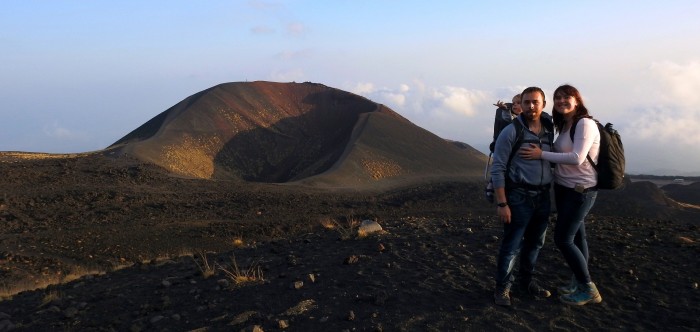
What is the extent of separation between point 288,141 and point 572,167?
35.5m

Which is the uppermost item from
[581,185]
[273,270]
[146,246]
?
[581,185]

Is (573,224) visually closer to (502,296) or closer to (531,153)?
(531,153)

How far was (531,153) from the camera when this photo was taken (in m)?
4.59

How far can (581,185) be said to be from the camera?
4.66 meters

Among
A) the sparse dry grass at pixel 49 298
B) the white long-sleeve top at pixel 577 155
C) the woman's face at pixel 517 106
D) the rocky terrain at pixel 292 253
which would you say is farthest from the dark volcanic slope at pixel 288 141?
the white long-sleeve top at pixel 577 155

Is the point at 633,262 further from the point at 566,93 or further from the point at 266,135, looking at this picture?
the point at 266,135

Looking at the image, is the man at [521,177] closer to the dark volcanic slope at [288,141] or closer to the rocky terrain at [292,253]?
the rocky terrain at [292,253]

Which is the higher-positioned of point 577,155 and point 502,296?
point 577,155

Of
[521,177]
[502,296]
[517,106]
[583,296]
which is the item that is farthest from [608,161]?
[517,106]

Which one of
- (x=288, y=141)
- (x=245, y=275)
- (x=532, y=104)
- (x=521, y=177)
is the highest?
(x=288, y=141)

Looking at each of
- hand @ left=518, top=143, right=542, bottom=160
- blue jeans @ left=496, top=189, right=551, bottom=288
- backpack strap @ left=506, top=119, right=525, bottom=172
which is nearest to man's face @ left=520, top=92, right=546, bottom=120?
backpack strap @ left=506, top=119, right=525, bottom=172

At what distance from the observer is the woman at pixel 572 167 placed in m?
4.55

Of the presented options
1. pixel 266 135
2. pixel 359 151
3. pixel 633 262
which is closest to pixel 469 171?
pixel 359 151

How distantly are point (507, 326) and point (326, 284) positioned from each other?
1.96 meters
